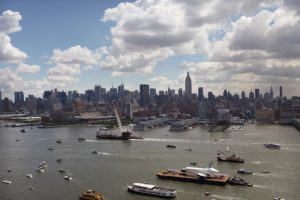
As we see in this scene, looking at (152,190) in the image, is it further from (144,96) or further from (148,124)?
(144,96)

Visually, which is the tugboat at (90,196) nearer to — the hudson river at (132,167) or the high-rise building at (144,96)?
the hudson river at (132,167)

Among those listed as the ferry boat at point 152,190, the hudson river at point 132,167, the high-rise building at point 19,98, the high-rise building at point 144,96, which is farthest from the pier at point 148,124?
the high-rise building at point 19,98

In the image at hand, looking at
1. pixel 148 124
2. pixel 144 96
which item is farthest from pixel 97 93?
pixel 148 124

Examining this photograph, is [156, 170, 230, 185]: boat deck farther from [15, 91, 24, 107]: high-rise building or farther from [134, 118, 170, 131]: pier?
[15, 91, 24, 107]: high-rise building

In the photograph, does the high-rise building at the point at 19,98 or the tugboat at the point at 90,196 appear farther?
the high-rise building at the point at 19,98

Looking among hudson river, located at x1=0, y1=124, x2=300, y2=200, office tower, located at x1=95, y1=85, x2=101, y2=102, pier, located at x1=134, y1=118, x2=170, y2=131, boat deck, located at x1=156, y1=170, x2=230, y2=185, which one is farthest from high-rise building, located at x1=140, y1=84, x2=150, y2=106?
boat deck, located at x1=156, y1=170, x2=230, y2=185

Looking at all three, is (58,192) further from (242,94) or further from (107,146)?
(242,94)

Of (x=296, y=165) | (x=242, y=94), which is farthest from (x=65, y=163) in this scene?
(x=242, y=94)
